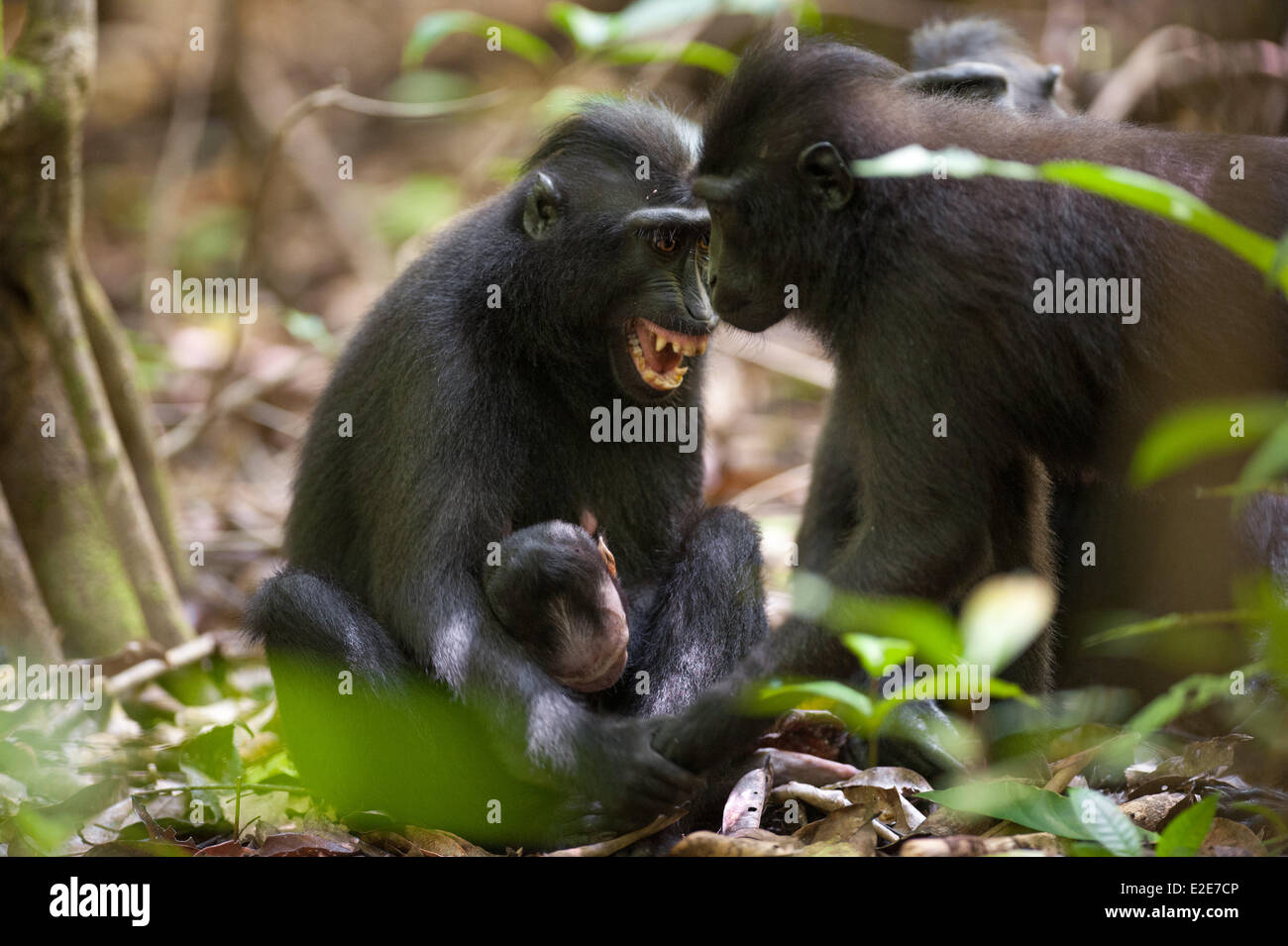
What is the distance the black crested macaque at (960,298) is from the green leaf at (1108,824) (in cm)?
111

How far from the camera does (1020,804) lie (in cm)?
465

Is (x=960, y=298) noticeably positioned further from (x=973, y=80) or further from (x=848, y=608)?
(x=973, y=80)

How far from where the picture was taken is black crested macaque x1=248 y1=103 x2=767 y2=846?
5.43 meters

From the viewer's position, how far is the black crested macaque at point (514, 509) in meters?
5.43

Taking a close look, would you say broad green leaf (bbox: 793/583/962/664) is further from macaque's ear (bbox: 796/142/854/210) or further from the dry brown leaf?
macaque's ear (bbox: 796/142/854/210)

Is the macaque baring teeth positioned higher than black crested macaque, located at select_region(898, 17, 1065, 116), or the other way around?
black crested macaque, located at select_region(898, 17, 1065, 116)

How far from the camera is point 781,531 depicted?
8977mm

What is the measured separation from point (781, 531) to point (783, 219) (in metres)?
3.64

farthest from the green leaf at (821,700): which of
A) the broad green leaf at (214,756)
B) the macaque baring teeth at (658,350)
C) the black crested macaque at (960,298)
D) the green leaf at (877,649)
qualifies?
the broad green leaf at (214,756)

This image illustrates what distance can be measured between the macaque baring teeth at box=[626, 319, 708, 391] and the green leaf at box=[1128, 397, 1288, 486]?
1.96 metres

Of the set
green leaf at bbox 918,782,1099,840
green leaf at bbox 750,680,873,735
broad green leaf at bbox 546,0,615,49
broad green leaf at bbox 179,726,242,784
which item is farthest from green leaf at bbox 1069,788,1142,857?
broad green leaf at bbox 546,0,615,49

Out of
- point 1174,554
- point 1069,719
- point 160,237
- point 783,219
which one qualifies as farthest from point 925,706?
point 160,237

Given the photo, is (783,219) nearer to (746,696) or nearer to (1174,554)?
(746,696)
